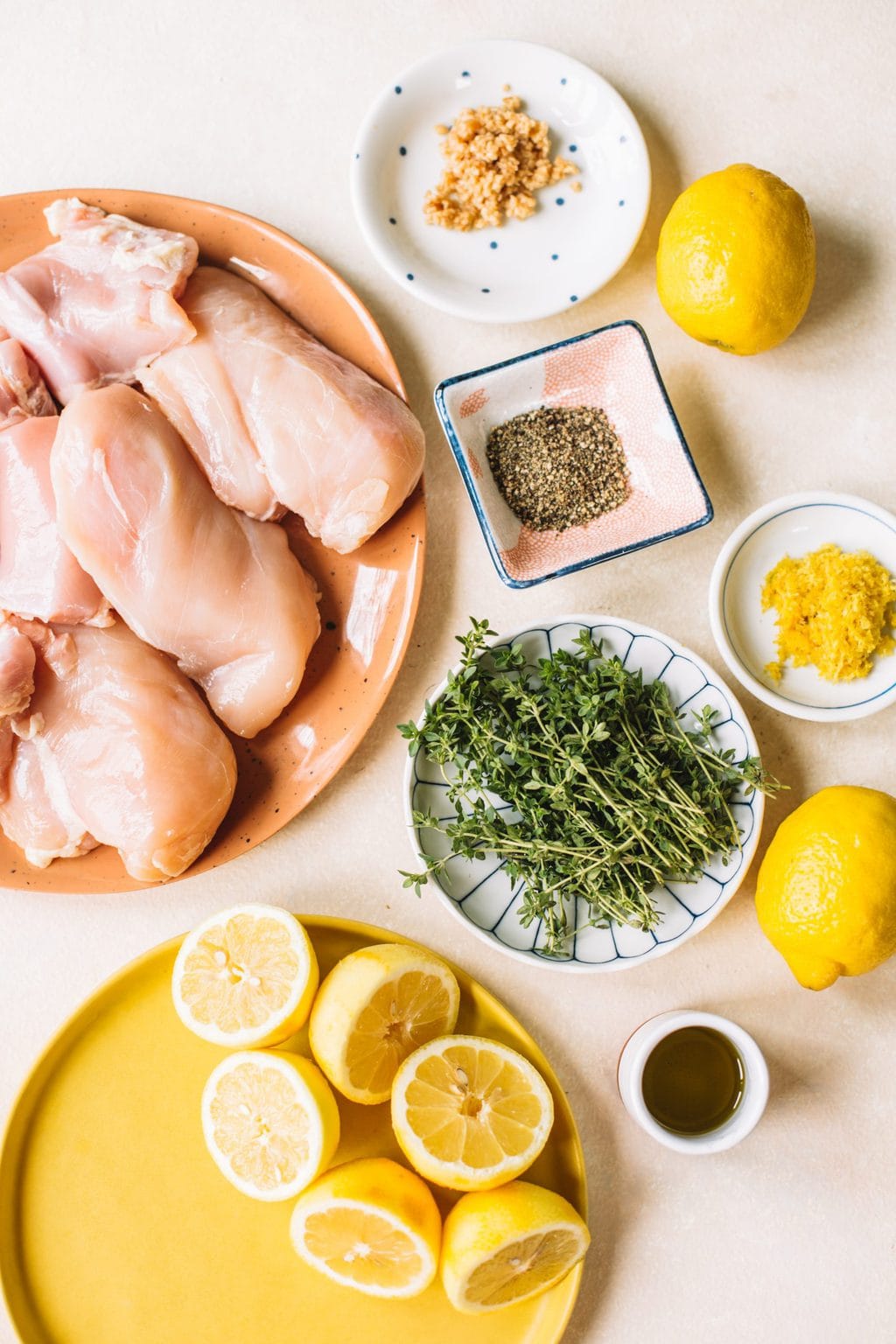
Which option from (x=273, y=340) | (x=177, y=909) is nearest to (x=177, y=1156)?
(x=177, y=909)

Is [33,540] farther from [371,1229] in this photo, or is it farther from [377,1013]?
[371,1229]

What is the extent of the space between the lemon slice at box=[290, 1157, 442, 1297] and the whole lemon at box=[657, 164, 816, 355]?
1.27 meters

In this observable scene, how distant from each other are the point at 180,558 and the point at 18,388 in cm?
34

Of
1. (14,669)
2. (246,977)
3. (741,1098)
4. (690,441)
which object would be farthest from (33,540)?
(741,1098)

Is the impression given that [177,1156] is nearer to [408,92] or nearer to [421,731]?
[421,731]

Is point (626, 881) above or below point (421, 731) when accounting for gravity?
below

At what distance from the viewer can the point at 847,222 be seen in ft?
5.04

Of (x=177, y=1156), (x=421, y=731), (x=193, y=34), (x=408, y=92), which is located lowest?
(x=177, y=1156)

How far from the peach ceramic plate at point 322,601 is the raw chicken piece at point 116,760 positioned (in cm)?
5

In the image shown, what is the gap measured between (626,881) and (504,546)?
0.52 m

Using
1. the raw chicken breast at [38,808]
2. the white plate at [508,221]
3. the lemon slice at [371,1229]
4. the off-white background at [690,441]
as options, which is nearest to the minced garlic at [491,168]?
the white plate at [508,221]

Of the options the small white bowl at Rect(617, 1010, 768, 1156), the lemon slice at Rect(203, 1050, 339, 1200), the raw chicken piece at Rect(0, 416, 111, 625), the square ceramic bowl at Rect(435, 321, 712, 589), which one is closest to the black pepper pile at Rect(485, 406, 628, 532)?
the square ceramic bowl at Rect(435, 321, 712, 589)

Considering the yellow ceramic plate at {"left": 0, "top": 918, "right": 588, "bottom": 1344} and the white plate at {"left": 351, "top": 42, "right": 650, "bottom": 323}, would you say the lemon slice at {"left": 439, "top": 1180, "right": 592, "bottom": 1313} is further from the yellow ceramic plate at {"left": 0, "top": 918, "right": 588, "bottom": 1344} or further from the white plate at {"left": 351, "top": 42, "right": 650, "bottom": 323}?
the white plate at {"left": 351, "top": 42, "right": 650, "bottom": 323}

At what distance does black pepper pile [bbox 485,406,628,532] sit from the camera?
1461mm
